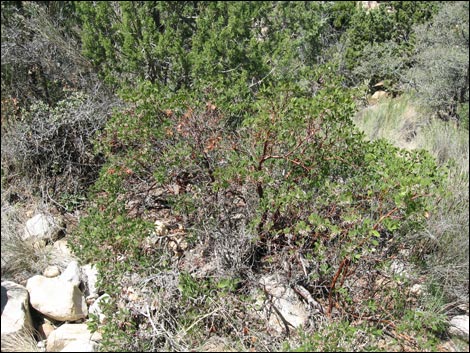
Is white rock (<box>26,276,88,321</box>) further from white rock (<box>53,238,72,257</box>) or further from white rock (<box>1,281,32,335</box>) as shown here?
white rock (<box>53,238,72,257</box>)

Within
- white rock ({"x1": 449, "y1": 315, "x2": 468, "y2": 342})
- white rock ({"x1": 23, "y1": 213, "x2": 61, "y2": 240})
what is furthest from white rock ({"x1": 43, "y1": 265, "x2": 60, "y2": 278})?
white rock ({"x1": 449, "y1": 315, "x2": 468, "y2": 342})

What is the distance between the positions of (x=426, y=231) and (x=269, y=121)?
137cm

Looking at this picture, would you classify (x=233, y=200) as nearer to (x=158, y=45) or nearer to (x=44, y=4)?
(x=158, y=45)

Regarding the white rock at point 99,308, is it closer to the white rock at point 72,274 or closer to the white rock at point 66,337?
the white rock at point 66,337

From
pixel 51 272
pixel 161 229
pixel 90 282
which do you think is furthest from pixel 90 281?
pixel 161 229

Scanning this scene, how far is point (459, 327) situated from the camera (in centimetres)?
301

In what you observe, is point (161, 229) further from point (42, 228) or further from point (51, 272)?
point (42, 228)

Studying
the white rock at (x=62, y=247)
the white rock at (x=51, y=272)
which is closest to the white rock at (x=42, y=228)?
the white rock at (x=62, y=247)

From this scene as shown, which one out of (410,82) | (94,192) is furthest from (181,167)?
(410,82)

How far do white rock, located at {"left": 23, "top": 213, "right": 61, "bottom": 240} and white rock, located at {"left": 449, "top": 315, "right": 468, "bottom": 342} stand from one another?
314cm

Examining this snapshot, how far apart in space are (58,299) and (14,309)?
0.88 ft

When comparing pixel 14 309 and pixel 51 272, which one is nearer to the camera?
pixel 14 309

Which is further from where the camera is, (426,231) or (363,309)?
(426,231)

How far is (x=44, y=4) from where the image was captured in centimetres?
528
